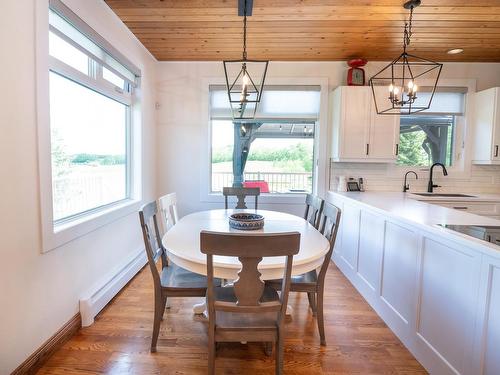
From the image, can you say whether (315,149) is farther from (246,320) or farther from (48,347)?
(48,347)

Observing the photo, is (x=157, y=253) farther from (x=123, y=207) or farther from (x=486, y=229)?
(x=486, y=229)

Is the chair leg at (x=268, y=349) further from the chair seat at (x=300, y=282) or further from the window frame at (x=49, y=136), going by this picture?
the window frame at (x=49, y=136)

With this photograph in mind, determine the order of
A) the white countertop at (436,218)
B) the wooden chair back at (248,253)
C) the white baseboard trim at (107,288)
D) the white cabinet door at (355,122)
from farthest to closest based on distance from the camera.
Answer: the white cabinet door at (355,122) < the white baseboard trim at (107,288) < the white countertop at (436,218) < the wooden chair back at (248,253)

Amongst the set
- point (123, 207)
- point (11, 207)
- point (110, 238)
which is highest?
point (11, 207)

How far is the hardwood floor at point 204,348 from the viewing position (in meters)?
1.72

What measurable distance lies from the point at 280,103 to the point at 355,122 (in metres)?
0.97

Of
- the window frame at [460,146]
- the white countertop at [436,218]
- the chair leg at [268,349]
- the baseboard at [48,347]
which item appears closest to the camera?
the white countertop at [436,218]

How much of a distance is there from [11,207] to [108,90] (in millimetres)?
1483

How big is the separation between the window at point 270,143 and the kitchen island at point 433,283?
1.36 metres

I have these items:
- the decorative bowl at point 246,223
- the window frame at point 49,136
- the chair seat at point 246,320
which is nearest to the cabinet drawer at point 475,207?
the decorative bowl at point 246,223

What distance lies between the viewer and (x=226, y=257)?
1.53m

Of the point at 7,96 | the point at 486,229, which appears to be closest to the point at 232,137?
the point at 7,96

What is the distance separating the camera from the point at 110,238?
2.61 metres

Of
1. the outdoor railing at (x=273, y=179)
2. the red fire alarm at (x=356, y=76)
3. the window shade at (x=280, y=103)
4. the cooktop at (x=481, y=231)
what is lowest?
the cooktop at (x=481, y=231)
